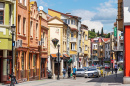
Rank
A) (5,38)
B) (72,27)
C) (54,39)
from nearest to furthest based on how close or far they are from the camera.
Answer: (5,38)
(54,39)
(72,27)

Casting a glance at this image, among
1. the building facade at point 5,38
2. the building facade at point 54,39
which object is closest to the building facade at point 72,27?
the building facade at point 54,39

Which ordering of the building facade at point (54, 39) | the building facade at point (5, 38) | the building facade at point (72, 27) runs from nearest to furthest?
the building facade at point (5, 38) < the building facade at point (54, 39) < the building facade at point (72, 27)

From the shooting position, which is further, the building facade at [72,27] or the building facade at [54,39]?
the building facade at [72,27]

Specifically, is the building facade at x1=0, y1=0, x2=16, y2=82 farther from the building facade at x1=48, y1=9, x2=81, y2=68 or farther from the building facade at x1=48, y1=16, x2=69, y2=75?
the building facade at x1=48, y1=9, x2=81, y2=68

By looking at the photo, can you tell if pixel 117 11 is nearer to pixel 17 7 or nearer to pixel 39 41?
pixel 17 7

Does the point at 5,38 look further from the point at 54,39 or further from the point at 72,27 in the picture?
the point at 72,27

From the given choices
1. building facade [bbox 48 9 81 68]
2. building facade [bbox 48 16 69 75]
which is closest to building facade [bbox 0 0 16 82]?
building facade [bbox 48 16 69 75]

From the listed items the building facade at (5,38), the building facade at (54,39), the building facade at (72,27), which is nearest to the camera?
the building facade at (5,38)

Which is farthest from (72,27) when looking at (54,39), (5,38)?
(5,38)

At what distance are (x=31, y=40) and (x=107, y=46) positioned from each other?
107845mm

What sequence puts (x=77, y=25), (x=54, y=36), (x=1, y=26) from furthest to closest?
(x=77, y=25) → (x=54, y=36) → (x=1, y=26)

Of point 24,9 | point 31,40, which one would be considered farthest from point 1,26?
point 31,40

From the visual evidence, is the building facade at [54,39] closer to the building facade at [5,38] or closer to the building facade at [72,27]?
the building facade at [72,27]

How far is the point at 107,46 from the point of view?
139 m
